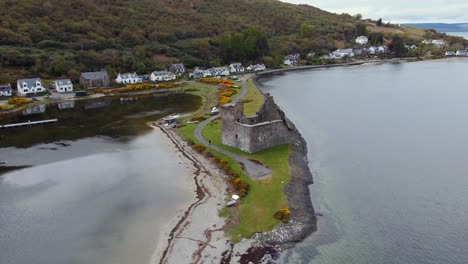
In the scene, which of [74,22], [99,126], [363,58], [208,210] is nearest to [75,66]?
[74,22]

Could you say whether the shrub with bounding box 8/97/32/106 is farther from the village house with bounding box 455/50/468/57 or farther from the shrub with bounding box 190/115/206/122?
the village house with bounding box 455/50/468/57

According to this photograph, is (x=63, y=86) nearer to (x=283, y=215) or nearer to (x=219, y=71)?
(x=219, y=71)

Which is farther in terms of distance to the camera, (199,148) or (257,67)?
(257,67)

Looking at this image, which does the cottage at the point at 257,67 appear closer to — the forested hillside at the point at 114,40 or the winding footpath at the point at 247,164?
the forested hillside at the point at 114,40

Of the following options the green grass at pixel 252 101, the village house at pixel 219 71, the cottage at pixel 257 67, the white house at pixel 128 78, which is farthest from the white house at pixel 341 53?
the white house at pixel 128 78

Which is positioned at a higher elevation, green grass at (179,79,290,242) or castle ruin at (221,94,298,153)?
castle ruin at (221,94,298,153)

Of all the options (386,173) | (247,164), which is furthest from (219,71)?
(386,173)

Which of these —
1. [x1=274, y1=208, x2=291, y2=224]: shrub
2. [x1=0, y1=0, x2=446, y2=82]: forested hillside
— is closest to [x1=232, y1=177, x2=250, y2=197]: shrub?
[x1=274, y1=208, x2=291, y2=224]: shrub
